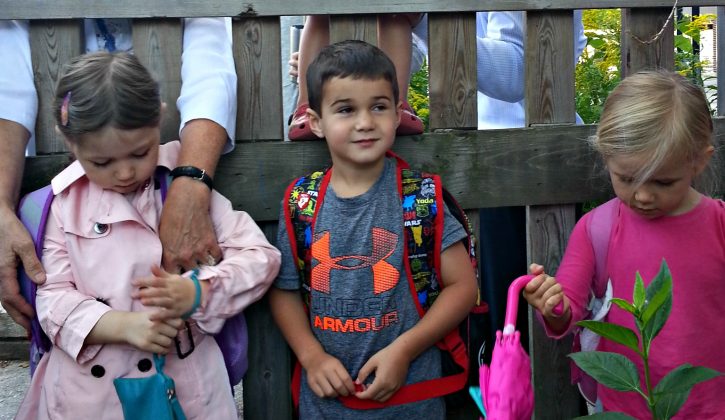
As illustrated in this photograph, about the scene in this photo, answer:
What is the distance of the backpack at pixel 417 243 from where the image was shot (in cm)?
254

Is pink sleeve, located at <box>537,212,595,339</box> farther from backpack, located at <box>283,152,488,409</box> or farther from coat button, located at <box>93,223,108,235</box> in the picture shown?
coat button, located at <box>93,223,108,235</box>

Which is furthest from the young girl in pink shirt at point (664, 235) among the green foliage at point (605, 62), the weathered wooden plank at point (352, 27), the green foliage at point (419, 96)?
the green foliage at point (419, 96)

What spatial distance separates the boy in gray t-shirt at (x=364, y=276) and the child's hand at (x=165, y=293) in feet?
1.27

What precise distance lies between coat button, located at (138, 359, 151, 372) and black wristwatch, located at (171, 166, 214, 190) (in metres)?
0.54

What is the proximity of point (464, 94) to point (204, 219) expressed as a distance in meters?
0.94

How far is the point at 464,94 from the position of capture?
279cm

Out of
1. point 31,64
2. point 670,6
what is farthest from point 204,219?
point 670,6

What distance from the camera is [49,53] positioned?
2.68 m

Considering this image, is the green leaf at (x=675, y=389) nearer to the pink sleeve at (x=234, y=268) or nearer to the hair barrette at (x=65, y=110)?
the pink sleeve at (x=234, y=268)

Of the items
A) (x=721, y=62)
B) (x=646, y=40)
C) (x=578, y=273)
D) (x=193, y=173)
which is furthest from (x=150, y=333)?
(x=721, y=62)

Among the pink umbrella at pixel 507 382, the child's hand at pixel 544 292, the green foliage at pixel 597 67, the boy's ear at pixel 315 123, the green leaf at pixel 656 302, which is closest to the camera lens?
the green leaf at pixel 656 302

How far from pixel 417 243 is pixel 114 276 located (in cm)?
88

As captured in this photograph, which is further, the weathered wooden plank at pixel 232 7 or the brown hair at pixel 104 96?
the weathered wooden plank at pixel 232 7

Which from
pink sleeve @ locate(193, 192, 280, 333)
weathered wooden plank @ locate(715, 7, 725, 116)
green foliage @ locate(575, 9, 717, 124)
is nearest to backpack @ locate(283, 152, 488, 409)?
pink sleeve @ locate(193, 192, 280, 333)
